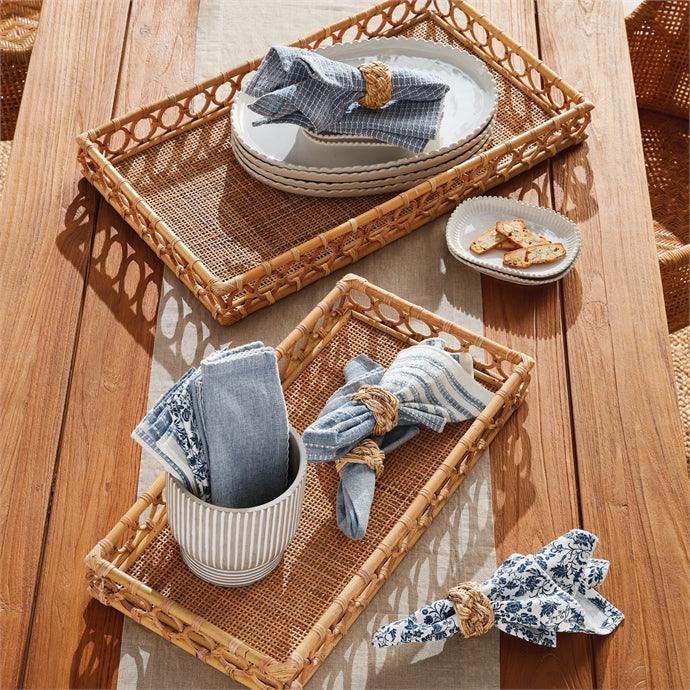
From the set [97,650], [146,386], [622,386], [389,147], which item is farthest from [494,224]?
[97,650]

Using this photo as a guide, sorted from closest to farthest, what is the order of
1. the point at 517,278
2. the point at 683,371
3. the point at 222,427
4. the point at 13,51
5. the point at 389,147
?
the point at 222,427 → the point at 517,278 → the point at 389,147 → the point at 683,371 → the point at 13,51

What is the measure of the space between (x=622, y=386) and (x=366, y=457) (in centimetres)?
38

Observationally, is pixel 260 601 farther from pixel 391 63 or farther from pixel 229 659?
pixel 391 63

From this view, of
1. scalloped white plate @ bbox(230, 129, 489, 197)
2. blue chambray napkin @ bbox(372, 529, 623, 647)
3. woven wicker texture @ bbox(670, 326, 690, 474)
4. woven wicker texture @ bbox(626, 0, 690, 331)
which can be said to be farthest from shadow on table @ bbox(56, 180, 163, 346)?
woven wicker texture @ bbox(626, 0, 690, 331)

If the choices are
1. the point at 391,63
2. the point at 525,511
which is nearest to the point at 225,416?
the point at 525,511

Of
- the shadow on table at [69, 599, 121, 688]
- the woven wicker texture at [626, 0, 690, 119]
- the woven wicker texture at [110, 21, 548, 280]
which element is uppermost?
the woven wicker texture at [626, 0, 690, 119]

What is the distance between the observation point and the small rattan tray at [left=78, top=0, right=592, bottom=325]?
4.62ft

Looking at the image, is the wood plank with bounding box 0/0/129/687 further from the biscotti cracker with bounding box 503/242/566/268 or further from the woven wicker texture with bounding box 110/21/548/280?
the biscotti cracker with bounding box 503/242/566/268

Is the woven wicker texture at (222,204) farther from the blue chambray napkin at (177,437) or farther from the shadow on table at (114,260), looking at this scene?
the blue chambray napkin at (177,437)

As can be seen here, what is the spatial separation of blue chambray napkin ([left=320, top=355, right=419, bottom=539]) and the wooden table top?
0.13 metres

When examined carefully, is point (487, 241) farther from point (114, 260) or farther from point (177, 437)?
point (177, 437)

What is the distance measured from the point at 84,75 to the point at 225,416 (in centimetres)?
98

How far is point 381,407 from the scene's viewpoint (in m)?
1.20

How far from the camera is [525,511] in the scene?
1.21 meters
